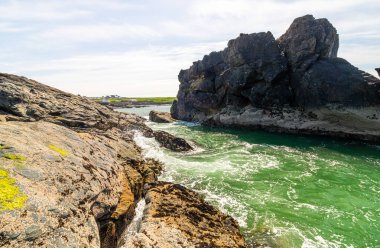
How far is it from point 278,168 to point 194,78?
187 feet

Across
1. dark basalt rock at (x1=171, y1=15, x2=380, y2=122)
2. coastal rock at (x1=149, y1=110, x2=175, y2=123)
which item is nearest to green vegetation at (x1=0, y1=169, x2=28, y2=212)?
dark basalt rock at (x1=171, y1=15, x2=380, y2=122)

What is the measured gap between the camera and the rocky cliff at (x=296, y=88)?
46.2 m

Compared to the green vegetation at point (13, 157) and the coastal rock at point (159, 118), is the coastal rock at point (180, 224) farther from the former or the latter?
the coastal rock at point (159, 118)

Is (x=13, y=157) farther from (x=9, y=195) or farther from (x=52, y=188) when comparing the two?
(x=9, y=195)

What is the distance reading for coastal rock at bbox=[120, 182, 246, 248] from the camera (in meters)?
11.3

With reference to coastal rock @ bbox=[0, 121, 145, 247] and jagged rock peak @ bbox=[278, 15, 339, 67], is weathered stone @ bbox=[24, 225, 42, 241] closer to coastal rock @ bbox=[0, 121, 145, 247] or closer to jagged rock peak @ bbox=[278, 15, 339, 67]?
coastal rock @ bbox=[0, 121, 145, 247]

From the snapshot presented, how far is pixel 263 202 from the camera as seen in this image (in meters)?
18.6

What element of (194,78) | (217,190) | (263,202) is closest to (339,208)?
(263,202)

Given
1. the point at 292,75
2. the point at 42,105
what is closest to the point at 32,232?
→ the point at 42,105

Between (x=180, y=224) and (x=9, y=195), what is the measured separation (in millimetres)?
6959

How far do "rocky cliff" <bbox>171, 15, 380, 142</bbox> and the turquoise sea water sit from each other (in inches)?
382

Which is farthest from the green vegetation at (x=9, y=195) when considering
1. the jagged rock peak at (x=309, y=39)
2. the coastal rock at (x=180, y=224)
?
the jagged rock peak at (x=309, y=39)

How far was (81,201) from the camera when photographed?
38.0 ft

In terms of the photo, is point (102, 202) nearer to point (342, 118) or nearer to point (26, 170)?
point (26, 170)
